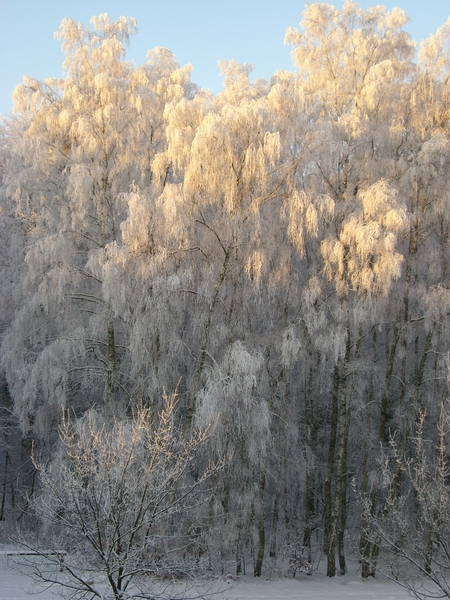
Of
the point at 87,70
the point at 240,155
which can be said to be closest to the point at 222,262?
the point at 240,155

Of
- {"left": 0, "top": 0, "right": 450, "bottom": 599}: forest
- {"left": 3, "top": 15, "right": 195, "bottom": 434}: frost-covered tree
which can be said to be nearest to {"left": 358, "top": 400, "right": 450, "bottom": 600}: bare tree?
{"left": 0, "top": 0, "right": 450, "bottom": 599}: forest

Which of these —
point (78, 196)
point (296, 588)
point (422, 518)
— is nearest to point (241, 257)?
point (78, 196)

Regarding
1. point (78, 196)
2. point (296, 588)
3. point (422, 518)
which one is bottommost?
point (296, 588)

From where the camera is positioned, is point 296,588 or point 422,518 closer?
point 422,518

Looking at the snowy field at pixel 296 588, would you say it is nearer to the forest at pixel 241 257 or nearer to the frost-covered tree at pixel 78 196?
the forest at pixel 241 257

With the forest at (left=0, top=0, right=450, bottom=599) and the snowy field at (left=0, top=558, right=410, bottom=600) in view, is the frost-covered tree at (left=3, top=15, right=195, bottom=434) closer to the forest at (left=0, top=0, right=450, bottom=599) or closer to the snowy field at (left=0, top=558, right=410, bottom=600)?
the forest at (left=0, top=0, right=450, bottom=599)

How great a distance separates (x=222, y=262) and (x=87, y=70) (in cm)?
507

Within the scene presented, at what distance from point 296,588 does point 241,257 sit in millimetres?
6318

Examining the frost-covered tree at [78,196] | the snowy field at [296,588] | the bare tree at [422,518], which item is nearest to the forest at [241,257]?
the frost-covered tree at [78,196]

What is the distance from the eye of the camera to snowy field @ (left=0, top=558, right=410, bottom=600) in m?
8.91

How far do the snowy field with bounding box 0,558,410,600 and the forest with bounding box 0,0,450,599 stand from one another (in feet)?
1.17

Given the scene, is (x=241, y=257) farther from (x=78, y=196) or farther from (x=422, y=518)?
(x=422, y=518)

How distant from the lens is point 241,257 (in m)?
10.4

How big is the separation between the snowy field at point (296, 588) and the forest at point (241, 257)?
1.17ft
